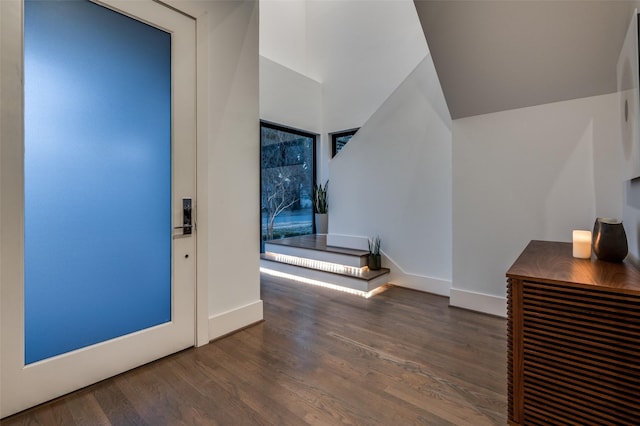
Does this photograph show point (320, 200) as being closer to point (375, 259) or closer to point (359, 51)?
point (375, 259)

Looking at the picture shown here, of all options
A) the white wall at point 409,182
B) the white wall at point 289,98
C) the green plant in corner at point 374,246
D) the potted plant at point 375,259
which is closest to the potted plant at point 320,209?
the white wall at point 409,182

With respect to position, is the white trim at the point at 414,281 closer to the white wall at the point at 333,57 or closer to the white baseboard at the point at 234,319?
the white baseboard at the point at 234,319

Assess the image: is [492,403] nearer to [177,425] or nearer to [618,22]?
[177,425]

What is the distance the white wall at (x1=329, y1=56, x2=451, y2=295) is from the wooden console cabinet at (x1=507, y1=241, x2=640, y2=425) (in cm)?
209

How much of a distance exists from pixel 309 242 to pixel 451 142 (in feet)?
8.45

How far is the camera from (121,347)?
1976 mm

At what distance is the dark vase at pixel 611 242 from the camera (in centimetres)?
163

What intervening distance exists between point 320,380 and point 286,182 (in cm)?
407


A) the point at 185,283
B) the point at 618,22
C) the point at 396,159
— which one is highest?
the point at 618,22

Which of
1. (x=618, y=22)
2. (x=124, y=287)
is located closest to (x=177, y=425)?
(x=124, y=287)

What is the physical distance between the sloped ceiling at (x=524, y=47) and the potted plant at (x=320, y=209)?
9.51 feet

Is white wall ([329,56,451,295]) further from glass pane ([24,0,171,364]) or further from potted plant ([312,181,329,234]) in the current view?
glass pane ([24,0,171,364])

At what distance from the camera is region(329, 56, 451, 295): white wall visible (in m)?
3.52

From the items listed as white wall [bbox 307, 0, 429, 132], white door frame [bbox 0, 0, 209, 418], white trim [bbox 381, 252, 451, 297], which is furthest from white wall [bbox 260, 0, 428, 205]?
white door frame [bbox 0, 0, 209, 418]
